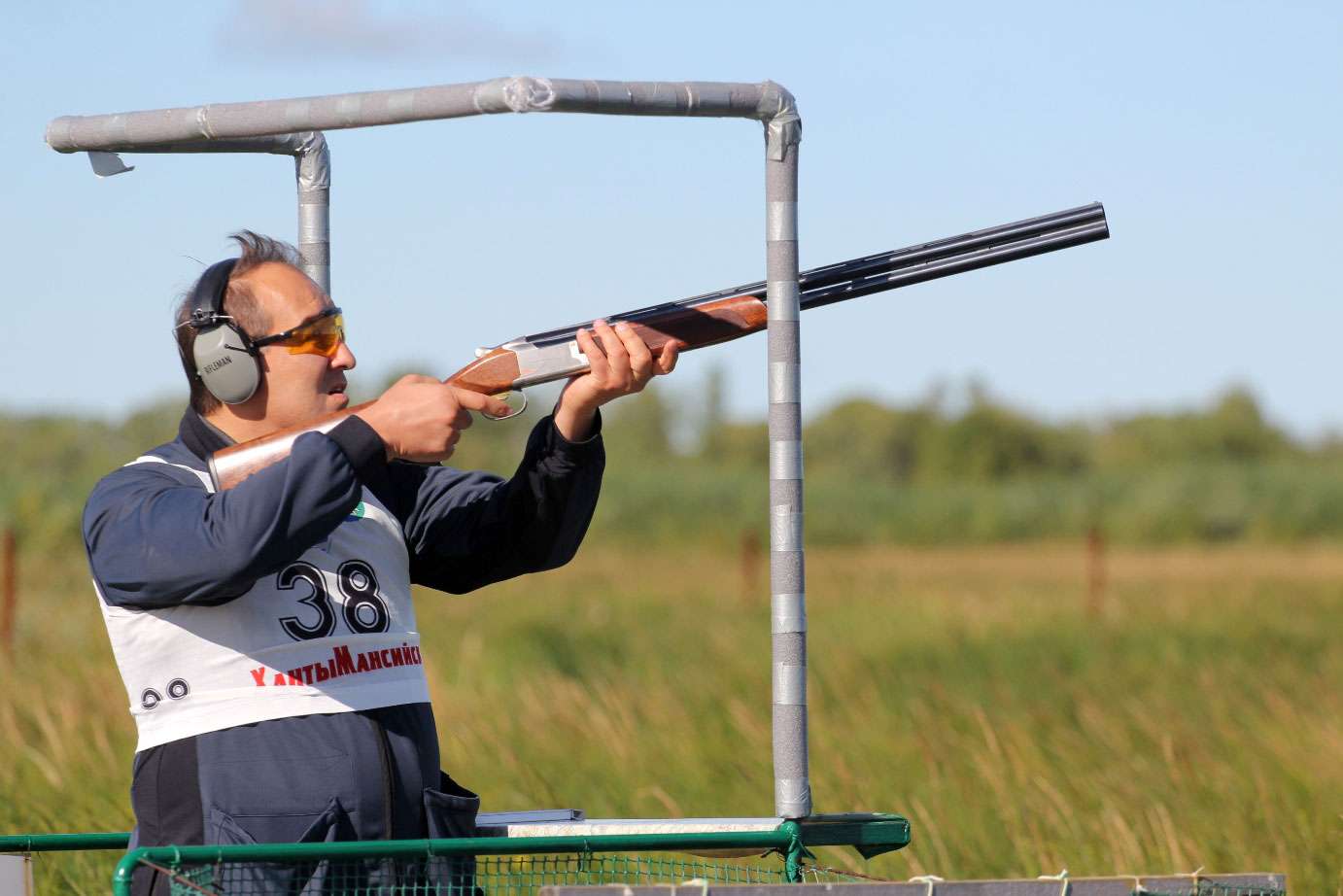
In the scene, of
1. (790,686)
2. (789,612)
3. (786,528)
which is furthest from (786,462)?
(790,686)

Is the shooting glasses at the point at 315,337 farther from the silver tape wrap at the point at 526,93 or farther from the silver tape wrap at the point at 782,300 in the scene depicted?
the silver tape wrap at the point at 782,300

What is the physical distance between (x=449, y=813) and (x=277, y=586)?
0.49m

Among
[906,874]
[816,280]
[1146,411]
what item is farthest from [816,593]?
[1146,411]

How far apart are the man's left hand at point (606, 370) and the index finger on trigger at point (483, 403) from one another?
0.41ft

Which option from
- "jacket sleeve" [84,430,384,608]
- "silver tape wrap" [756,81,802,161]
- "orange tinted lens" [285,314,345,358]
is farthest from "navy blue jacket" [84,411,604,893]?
"silver tape wrap" [756,81,802,161]

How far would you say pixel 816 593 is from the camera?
54.3 ft

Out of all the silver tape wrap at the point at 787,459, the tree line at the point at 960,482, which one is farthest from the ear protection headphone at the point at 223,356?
the tree line at the point at 960,482

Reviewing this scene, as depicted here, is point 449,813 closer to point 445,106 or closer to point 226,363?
point 226,363

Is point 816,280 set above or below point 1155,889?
above

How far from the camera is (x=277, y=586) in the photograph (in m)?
2.51

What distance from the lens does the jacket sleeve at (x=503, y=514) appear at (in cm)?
289

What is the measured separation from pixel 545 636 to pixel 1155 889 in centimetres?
991

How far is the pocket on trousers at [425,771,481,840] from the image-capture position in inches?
98.8

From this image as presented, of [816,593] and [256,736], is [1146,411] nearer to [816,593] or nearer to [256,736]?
[816,593]
